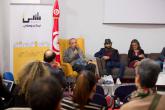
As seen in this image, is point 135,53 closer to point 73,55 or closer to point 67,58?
point 73,55

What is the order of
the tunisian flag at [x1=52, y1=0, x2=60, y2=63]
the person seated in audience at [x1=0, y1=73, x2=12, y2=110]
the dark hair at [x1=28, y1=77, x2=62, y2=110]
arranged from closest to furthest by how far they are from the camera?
1. the dark hair at [x1=28, y1=77, x2=62, y2=110]
2. the person seated in audience at [x1=0, y1=73, x2=12, y2=110]
3. the tunisian flag at [x1=52, y1=0, x2=60, y2=63]

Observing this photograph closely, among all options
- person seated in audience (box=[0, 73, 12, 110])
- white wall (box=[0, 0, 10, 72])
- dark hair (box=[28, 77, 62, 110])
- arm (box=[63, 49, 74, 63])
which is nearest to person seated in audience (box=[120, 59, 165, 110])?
dark hair (box=[28, 77, 62, 110])

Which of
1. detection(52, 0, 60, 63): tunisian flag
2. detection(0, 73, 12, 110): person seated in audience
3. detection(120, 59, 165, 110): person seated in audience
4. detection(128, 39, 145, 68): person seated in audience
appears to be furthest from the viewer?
detection(128, 39, 145, 68): person seated in audience

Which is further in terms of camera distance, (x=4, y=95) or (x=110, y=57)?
(x=110, y=57)

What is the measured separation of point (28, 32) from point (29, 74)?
14.2ft

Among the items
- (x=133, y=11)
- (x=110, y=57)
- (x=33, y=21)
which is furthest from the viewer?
(x=133, y=11)

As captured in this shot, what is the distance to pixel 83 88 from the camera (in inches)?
106

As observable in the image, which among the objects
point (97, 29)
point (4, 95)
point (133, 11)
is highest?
point (133, 11)

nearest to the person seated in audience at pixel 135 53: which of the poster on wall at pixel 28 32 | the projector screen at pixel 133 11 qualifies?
the projector screen at pixel 133 11

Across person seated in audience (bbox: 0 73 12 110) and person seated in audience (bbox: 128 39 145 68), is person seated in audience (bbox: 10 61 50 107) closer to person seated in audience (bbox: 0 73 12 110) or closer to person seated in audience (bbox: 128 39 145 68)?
person seated in audience (bbox: 0 73 12 110)

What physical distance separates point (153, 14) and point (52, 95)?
23.5 feet

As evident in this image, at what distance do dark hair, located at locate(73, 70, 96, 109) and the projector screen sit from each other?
19.2 feet

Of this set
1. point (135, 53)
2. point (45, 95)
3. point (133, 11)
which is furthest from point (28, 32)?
point (45, 95)

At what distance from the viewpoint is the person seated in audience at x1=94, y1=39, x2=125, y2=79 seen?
772cm
